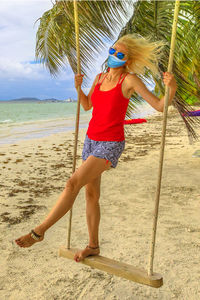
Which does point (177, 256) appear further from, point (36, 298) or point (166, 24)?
point (166, 24)

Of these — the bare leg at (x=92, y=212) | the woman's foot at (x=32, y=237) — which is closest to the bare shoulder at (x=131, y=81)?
the bare leg at (x=92, y=212)

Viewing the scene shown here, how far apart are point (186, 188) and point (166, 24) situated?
330 centimetres

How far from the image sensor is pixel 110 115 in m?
2.77

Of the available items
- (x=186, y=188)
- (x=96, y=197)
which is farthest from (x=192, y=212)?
(x=96, y=197)

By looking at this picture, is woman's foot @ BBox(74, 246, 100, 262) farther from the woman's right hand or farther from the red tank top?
the woman's right hand

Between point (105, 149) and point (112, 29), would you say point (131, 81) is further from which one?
point (112, 29)

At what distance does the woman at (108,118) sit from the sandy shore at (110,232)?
2.76ft

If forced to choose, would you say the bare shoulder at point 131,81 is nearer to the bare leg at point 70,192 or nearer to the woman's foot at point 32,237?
the bare leg at point 70,192

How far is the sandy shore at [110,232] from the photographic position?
11.7ft

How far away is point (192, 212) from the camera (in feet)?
18.7

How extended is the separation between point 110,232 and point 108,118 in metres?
2.55

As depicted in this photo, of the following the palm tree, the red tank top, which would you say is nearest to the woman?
the red tank top

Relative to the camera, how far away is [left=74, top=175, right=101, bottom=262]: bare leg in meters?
3.00

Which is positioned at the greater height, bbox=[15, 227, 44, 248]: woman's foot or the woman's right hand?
the woman's right hand
